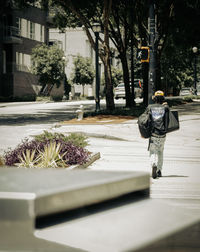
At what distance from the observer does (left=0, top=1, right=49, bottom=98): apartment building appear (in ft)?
173

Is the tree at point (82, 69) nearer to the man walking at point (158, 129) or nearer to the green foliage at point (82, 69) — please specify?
the green foliage at point (82, 69)

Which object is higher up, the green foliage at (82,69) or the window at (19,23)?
the window at (19,23)

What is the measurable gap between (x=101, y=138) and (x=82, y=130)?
1.51 m

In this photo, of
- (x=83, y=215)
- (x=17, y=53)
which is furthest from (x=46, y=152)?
(x=17, y=53)

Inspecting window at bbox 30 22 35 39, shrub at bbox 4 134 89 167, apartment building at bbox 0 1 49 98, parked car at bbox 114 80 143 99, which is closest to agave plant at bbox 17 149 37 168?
shrub at bbox 4 134 89 167

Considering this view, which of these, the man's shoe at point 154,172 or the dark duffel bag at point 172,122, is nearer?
the man's shoe at point 154,172

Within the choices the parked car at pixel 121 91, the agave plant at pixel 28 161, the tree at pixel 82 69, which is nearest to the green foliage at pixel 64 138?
the agave plant at pixel 28 161

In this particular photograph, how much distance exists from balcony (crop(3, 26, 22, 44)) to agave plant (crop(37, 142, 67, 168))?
45.3 metres

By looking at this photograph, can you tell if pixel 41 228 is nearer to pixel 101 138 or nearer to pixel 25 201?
pixel 25 201

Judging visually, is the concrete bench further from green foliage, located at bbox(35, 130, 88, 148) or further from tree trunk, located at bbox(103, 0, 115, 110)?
tree trunk, located at bbox(103, 0, 115, 110)

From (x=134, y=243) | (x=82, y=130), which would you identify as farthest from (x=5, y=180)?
(x=82, y=130)

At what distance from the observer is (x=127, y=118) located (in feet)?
74.1

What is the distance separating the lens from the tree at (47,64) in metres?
54.8

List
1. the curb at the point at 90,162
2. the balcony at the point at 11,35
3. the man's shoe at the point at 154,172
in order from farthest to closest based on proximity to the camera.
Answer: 1. the balcony at the point at 11,35
2. the curb at the point at 90,162
3. the man's shoe at the point at 154,172
